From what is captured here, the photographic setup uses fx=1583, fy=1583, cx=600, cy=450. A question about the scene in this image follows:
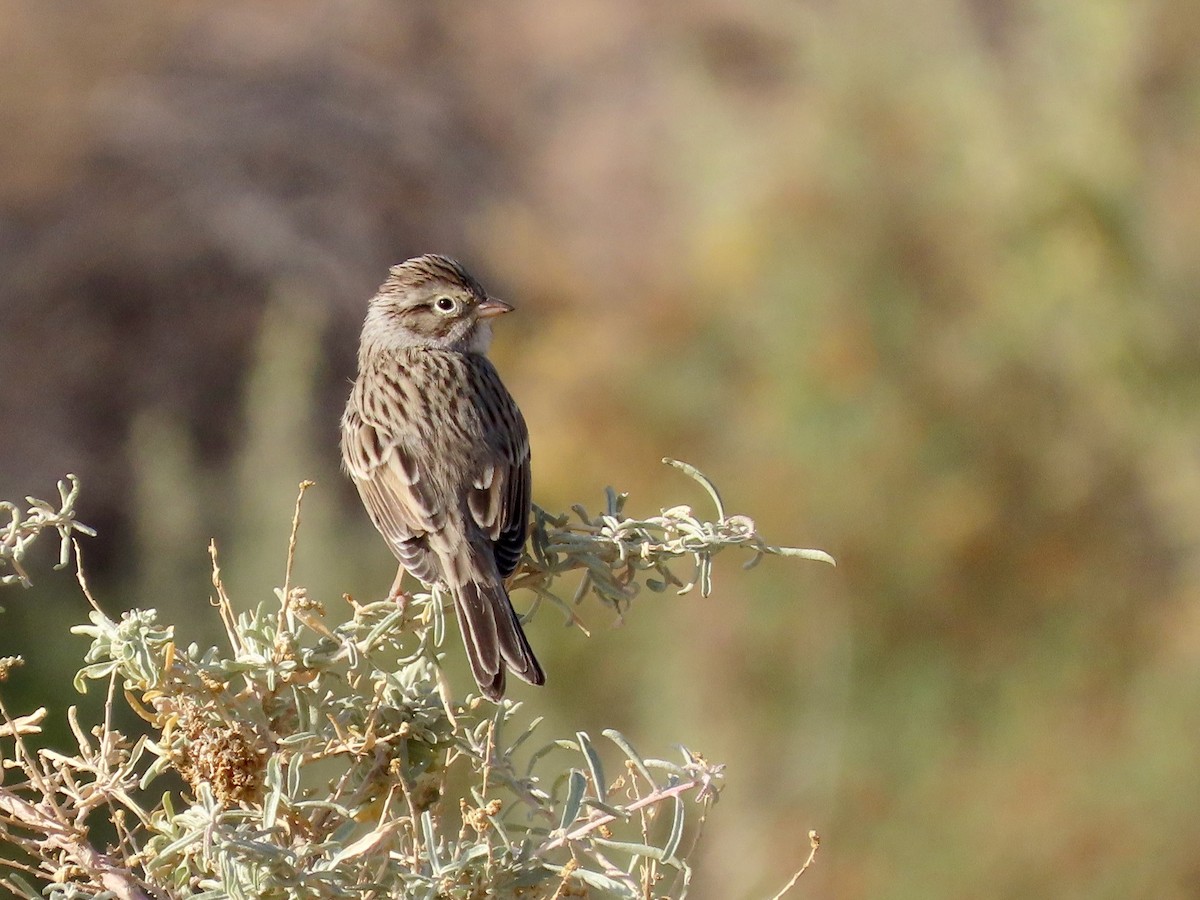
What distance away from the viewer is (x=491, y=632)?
3.44 metres

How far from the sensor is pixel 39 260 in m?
14.5

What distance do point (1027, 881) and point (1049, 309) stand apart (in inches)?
114

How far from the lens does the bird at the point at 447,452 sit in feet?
11.5

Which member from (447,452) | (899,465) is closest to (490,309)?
(447,452)

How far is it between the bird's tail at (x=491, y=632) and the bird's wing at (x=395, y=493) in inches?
5.1

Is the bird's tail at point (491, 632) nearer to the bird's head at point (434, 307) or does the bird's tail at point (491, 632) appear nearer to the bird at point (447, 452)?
the bird at point (447, 452)

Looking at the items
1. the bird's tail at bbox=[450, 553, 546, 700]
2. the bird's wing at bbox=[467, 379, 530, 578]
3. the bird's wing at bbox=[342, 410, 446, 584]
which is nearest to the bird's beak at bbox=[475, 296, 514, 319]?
the bird's wing at bbox=[467, 379, 530, 578]

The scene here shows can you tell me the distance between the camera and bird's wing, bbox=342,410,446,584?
3.87m

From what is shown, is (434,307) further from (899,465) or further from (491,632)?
(899,465)

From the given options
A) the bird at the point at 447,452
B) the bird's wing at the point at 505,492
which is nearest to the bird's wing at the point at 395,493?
the bird at the point at 447,452

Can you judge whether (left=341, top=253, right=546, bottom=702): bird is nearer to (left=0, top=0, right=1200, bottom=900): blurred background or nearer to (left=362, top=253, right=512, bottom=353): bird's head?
(left=362, top=253, right=512, bottom=353): bird's head

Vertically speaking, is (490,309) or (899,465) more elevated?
(490,309)

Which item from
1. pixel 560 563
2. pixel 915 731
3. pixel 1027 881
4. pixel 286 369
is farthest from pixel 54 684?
pixel 560 563

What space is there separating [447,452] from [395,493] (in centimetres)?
21
